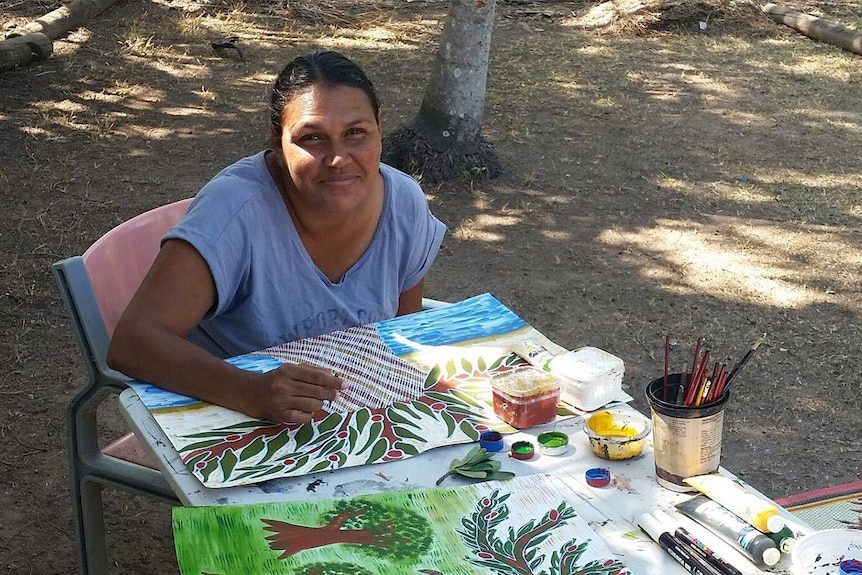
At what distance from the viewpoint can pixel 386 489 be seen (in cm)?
167

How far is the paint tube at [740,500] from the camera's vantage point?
1469 mm

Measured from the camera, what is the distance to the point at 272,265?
2.29m

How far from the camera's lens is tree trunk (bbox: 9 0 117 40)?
8070 millimetres

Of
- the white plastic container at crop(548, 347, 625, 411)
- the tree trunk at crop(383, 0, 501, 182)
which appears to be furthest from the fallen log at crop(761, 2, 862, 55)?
the white plastic container at crop(548, 347, 625, 411)

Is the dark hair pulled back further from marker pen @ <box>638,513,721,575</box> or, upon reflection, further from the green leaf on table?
marker pen @ <box>638,513,721,575</box>

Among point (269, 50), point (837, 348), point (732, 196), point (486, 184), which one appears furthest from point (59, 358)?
point (269, 50)

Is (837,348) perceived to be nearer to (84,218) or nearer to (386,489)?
(386,489)

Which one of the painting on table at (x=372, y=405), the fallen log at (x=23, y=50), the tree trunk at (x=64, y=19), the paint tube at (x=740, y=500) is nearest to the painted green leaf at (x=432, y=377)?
the painting on table at (x=372, y=405)

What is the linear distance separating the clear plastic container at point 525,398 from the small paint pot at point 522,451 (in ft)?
0.28

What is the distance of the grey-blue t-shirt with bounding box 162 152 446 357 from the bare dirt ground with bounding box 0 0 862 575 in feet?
3.70

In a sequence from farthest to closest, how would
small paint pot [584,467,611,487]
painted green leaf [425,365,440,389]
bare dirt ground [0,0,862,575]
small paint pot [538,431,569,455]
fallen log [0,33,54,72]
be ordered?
1. fallen log [0,33,54,72]
2. bare dirt ground [0,0,862,575]
3. painted green leaf [425,365,440,389]
4. small paint pot [538,431,569,455]
5. small paint pot [584,467,611,487]

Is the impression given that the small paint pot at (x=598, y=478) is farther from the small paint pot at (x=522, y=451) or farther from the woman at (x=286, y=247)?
the woman at (x=286, y=247)

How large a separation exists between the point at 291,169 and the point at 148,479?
76 cm

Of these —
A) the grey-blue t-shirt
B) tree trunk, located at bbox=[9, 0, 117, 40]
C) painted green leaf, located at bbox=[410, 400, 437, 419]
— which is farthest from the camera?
tree trunk, located at bbox=[9, 0, 117, 40]
